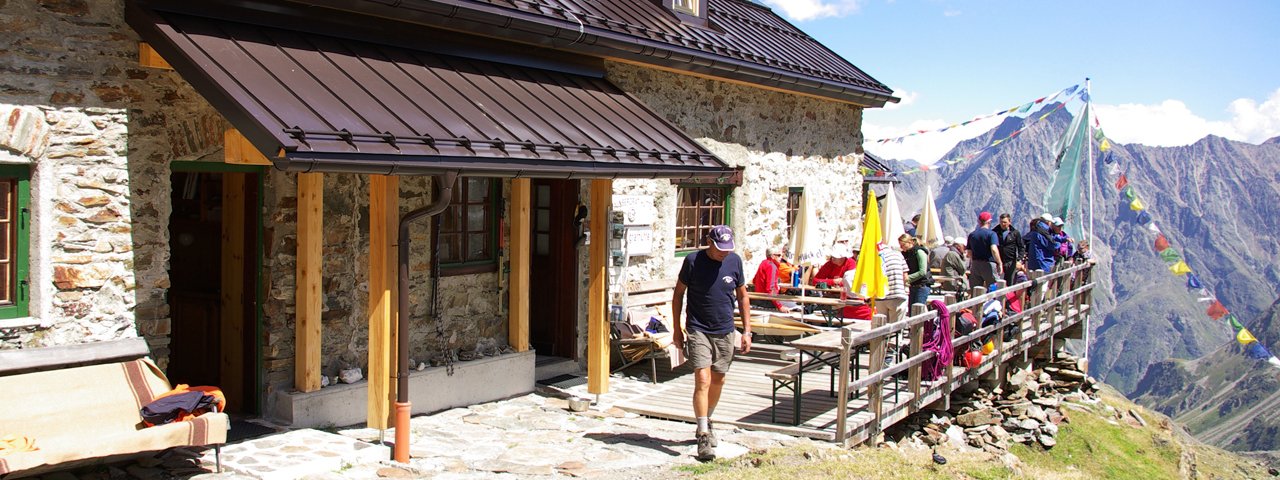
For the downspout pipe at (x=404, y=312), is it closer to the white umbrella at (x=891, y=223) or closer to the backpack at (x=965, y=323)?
the backpack at (x=965, y=323)

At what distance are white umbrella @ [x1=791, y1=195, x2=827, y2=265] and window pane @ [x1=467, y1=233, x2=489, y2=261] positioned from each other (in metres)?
4.47

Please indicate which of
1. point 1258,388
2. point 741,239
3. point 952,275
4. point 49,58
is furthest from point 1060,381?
point 1258,388

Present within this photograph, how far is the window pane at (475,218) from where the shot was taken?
9.19 metres

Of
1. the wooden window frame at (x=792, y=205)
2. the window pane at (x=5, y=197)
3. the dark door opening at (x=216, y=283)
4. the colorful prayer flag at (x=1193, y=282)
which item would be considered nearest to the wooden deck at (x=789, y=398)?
the wooden window frame at (x=792, y=205)

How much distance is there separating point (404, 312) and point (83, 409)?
6.49 ft

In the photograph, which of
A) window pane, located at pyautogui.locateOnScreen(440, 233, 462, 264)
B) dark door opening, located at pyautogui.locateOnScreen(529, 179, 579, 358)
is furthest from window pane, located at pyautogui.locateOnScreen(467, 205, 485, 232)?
dark door opening, located at pyautogui.locateOnScreen(529, 179, 579, 358)

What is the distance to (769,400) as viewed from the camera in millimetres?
9242

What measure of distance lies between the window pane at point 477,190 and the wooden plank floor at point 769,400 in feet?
7.36

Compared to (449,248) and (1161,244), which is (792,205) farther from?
(1161,244)

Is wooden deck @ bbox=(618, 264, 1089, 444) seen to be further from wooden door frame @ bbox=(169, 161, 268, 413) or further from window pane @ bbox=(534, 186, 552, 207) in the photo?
wooden door frame @ bbox=(169, 161, 268, 413)

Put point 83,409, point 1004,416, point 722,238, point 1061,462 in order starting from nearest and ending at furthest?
point 83,409 < point 722,238 < point 1061,462 < point 1004,416

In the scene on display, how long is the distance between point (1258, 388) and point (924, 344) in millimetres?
116857

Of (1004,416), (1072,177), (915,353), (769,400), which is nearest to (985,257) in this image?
(1004,416)

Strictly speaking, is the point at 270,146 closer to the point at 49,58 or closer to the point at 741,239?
the point at 49,58
